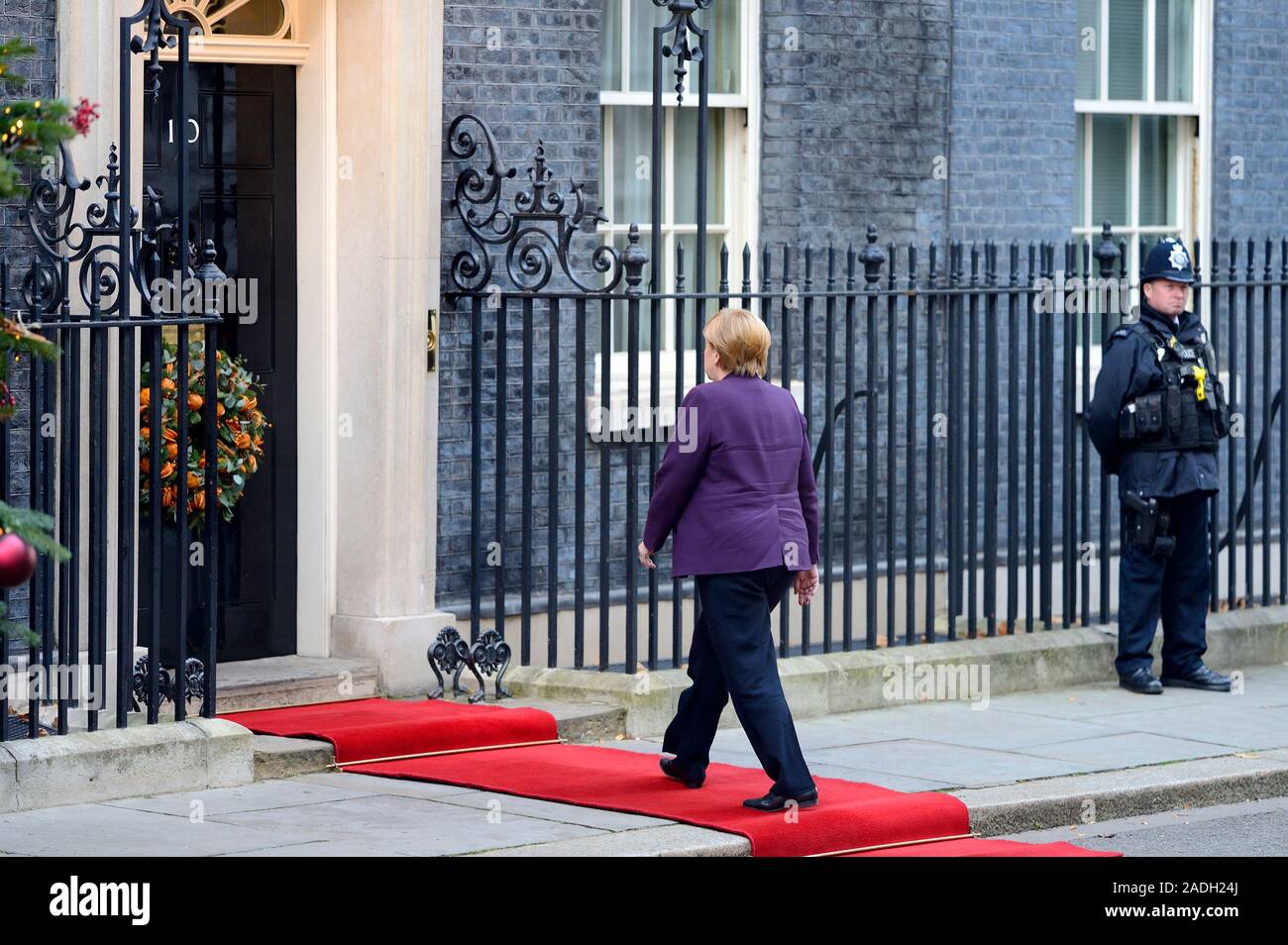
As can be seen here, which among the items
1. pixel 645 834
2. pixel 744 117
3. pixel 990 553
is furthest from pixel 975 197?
pixel 645 834

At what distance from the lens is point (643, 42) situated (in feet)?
37.9

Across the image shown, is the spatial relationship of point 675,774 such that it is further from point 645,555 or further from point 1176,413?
point 1176,413

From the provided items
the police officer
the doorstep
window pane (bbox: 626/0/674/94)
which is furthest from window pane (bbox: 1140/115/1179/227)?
the doorstep

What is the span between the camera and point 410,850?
7.48 metres

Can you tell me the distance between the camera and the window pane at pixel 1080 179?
1345 centimetres

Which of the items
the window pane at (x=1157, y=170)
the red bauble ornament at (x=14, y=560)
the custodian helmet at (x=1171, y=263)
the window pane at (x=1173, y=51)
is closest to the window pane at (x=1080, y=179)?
the window pane at (x=1157, y=170)

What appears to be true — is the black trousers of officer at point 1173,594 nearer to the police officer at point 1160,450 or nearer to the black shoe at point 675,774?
the police officer at point 1160,450

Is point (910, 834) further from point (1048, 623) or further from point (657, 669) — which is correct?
point (1048, 623)

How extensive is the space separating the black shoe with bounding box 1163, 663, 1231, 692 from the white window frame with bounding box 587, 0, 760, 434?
2817 millimetres

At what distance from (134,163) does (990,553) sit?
4.59m

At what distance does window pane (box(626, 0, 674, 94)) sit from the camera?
11.5 metres

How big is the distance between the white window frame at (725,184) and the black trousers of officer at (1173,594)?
2365 millimetres

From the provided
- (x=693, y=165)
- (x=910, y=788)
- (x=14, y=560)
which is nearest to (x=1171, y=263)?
(x=693, y=165)

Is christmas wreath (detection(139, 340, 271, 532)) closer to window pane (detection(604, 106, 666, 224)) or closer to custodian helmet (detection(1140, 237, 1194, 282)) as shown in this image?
window pane (detection(604, 106, 666, 224))
